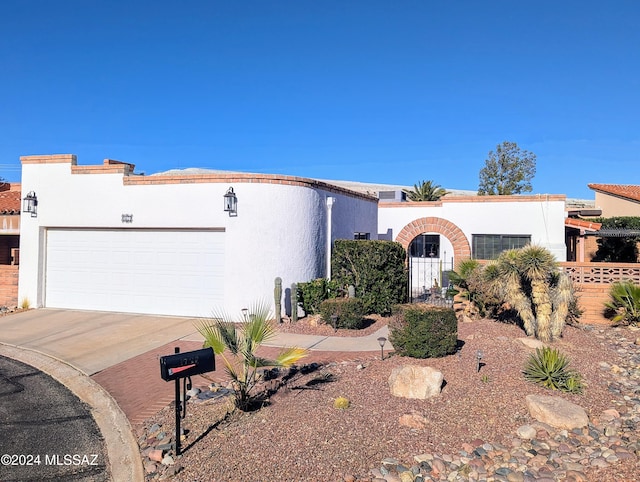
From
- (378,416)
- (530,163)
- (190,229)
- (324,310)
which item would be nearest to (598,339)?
(324,310)

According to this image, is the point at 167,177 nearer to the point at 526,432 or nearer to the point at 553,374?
the point at 553,374

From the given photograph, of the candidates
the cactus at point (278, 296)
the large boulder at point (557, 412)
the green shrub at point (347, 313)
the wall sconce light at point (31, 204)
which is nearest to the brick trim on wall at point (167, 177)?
the wall sconce light at point (31, 204)

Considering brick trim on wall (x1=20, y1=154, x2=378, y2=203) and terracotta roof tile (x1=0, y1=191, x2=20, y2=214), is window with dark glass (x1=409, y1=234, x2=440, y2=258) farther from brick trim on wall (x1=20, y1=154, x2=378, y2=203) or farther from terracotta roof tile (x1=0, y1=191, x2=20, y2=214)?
terracotta roof tile (x1=0, y1=191, x2=20, y2=214)

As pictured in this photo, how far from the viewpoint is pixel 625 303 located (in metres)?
11.2

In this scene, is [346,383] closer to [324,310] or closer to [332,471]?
[332,471]

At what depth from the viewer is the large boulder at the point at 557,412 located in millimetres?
5289

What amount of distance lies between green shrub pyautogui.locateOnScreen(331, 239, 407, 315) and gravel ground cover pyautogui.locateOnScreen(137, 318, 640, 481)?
14.1 feet

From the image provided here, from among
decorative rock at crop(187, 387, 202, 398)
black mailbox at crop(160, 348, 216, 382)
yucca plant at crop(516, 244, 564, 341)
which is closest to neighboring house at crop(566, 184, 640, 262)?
yucca plant at crop(516, 244, 564, 341)

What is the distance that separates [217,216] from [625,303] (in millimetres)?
10543

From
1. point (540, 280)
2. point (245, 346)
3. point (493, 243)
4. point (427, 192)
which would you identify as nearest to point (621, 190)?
point (427, 192)

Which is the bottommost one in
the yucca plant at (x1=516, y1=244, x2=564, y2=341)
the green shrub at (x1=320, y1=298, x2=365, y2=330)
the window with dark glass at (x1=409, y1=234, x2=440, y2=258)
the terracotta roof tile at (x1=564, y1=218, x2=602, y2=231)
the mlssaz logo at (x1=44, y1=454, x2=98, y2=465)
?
the mlssaz logo at (x1=44, y1=454, x2=98, y2=465)

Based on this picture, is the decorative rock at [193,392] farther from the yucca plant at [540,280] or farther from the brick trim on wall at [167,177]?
the yucca plant at [540,280]

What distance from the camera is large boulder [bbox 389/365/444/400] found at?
Result: 598 cm

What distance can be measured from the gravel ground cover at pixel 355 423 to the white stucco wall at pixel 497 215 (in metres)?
10.2
